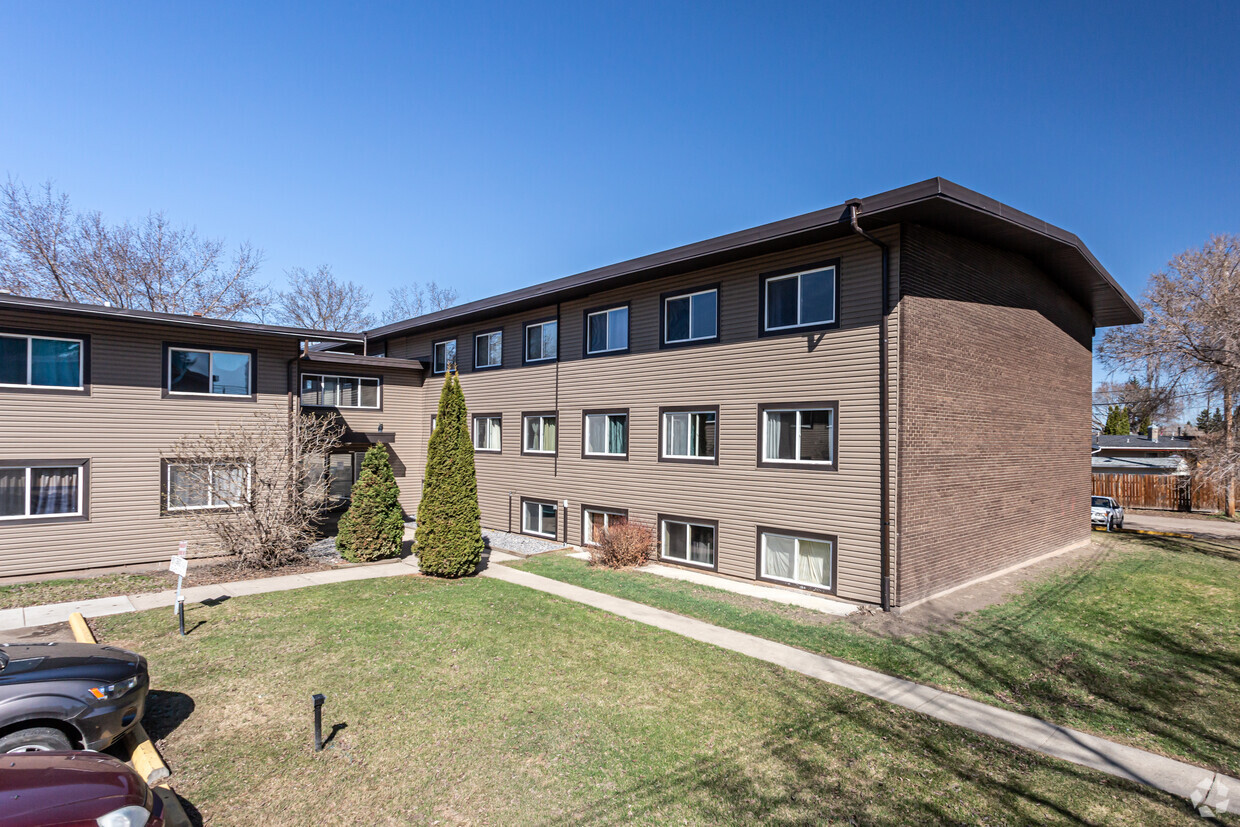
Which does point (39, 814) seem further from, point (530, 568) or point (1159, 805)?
point (530, 568)

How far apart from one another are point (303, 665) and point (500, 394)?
12.8 metres

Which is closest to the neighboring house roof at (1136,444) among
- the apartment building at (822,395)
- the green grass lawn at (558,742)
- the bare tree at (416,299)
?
the apartment building at (822,395)

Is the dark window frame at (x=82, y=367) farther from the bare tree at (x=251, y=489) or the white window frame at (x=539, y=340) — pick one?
the white window frame at (x=539, y=340)

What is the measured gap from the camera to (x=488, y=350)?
68.1 feet

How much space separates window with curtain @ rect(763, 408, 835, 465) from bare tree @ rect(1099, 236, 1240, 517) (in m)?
12.7

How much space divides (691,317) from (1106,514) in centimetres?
2004

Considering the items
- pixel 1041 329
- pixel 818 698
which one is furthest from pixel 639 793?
pixel 1041 329

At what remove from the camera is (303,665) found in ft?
25.6

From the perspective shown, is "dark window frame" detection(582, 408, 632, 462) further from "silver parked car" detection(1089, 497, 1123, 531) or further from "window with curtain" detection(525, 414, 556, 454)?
"silver parked car" detection(1089, 497, 1123, 531)

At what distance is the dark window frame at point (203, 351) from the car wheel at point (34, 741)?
12039mm

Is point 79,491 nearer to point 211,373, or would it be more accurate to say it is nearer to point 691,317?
point 211,373

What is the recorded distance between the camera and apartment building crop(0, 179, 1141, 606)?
433 inches

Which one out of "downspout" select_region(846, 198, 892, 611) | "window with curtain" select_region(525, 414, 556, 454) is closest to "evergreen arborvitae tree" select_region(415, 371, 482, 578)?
"window with curtain" select_region(525, 414, 556, 454)

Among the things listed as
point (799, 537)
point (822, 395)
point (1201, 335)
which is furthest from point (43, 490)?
point (1201, 335)
